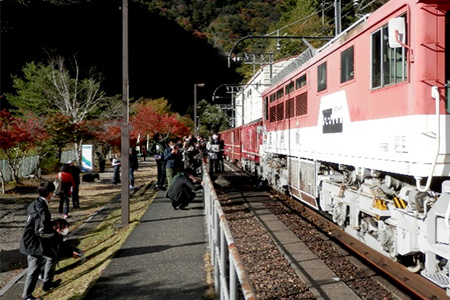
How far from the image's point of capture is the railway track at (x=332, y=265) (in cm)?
616

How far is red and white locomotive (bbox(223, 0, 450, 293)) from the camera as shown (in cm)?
527

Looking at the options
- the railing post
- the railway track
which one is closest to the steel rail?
the railway track

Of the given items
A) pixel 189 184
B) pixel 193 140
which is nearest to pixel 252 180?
pixel 193 140

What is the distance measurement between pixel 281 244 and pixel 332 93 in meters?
3.20

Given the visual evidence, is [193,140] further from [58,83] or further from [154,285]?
[58,83]

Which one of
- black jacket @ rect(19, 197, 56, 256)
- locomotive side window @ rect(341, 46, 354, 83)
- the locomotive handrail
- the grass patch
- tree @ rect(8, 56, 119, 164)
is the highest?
tree @ rect(8, 56, 119, 164)

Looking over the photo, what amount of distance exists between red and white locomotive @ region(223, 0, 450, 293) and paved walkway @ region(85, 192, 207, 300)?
2.76 meters

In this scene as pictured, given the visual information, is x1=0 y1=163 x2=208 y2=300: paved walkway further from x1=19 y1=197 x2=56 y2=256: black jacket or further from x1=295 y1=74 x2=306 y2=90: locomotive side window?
x1=295 y1=74 x2=306 y2=90: locomotive side window

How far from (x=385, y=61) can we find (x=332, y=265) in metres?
3.55

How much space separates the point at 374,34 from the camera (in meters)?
6.58

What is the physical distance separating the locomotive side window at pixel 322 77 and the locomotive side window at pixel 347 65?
113 cm

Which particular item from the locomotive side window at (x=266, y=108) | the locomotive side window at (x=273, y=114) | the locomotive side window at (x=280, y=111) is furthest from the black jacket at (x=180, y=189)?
the locomotive side window at (x=266, y=108)

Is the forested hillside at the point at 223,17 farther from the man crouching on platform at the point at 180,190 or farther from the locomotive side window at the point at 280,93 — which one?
the man crouching on platform at the point at 180,190

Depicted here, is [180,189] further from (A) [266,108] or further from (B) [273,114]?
(A) [266,108]
